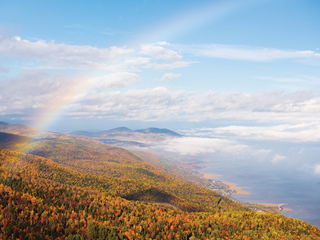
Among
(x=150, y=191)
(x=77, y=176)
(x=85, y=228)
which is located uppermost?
(x=85, y=228)

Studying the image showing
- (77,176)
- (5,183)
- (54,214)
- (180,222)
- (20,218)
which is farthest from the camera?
(77,176)

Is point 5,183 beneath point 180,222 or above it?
above

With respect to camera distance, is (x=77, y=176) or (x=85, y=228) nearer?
(x=85, y=228)

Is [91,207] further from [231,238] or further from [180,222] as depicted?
[231,238]

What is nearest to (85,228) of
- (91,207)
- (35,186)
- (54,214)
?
(54,214)

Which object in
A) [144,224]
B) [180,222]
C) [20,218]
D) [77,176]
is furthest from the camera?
[77,176]

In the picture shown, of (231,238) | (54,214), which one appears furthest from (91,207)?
(231,238)

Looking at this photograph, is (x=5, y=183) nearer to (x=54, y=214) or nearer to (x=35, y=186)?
(x=35, y=186)

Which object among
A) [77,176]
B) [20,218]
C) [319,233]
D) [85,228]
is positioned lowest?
[77,176]

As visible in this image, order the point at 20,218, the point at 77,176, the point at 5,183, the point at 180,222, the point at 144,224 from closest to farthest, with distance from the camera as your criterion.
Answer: the point at 20,218 < the point at 144,224 < the point at 180,222 < the point at 5,183 < the point at 77,176
